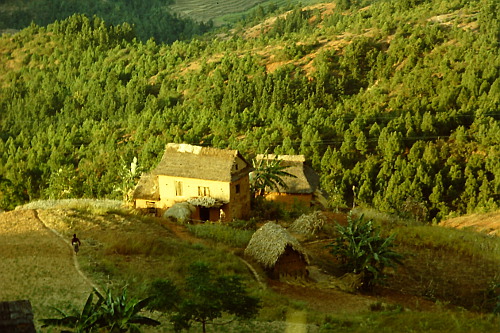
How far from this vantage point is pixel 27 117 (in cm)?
9912

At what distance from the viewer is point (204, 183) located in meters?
39.8

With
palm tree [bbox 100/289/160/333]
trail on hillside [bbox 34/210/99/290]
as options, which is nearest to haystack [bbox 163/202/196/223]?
trail on hillside [bbox 34/210/99/290]

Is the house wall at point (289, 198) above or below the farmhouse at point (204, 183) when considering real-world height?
below

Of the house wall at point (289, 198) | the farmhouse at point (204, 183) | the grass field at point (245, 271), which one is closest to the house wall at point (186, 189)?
the farmhouse at point (204, 183)

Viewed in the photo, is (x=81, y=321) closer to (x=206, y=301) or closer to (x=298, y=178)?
(x=206, y=301)

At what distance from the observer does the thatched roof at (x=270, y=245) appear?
27.1 meters

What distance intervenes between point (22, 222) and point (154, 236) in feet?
19.8

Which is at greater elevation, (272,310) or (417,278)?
(272,310)

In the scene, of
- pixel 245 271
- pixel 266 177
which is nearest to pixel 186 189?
pixel 266 177

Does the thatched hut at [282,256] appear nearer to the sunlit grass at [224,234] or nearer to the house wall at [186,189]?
the sunlit grass at [224,234]

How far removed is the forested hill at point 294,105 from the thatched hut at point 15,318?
1566 inches

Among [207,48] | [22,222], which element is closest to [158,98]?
[207,48]

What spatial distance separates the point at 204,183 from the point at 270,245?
13.0 meters

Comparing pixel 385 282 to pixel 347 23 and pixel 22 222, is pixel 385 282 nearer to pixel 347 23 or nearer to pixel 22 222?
pixel 22 222
